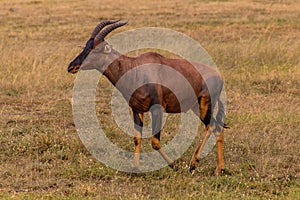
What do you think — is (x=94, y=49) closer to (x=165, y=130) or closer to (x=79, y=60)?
(x=79, y=60)

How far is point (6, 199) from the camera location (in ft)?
19.9

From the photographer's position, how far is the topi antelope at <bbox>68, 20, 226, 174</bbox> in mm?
7051

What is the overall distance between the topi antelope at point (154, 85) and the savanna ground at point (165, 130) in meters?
0.50

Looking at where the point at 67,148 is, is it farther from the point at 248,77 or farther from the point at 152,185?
the point at 248,77

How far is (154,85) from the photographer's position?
7.08 metres

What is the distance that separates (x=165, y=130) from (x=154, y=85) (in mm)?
2079

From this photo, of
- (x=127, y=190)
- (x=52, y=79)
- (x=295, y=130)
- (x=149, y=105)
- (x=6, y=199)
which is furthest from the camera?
(x=52, y=79)

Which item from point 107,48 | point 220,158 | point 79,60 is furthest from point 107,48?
point 220,158

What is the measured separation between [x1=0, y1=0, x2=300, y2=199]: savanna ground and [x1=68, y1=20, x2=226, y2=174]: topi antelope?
50 cm

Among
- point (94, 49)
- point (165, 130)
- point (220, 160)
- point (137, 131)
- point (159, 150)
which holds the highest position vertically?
point (94, 49)

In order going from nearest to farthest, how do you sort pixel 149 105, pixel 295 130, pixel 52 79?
pixel 149 105
pixel 295 130
pixel 52 79

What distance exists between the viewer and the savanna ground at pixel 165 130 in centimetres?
665

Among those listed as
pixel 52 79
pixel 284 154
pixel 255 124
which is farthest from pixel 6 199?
pixel 52 79

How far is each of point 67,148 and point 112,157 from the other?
65 centimetres
